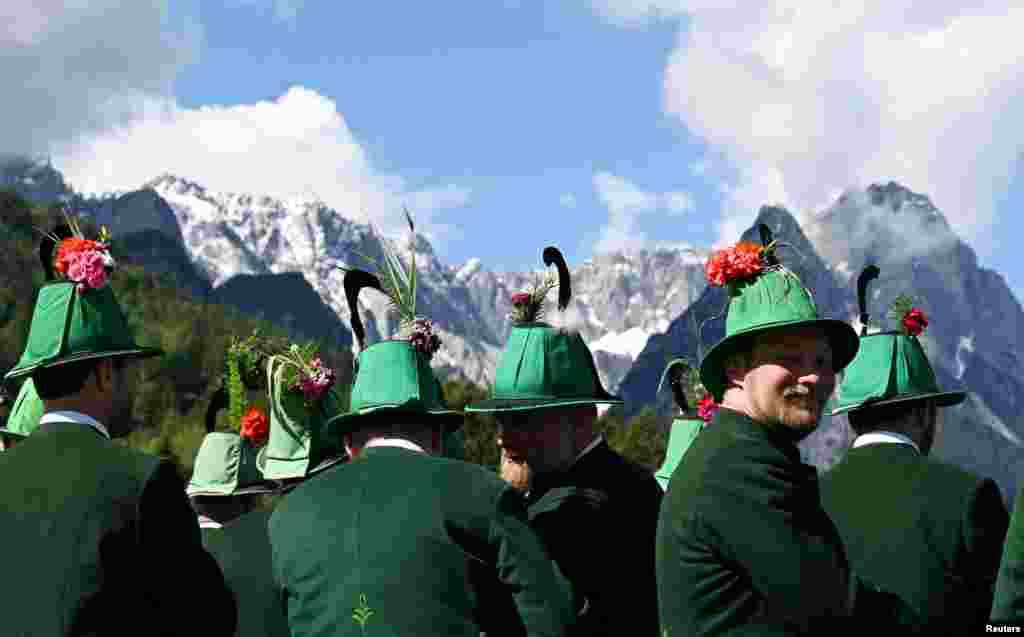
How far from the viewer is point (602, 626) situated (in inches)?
249

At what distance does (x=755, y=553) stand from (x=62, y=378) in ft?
8.25

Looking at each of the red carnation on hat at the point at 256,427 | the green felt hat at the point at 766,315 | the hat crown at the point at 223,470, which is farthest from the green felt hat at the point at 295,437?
the green felt hat at the point at 766,315

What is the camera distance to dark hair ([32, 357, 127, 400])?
5625 millimetres

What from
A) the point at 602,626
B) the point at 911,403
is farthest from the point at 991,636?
the point at 911,403

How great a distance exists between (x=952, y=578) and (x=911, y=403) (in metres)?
1.01

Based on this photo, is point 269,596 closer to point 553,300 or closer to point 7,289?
point 553,300

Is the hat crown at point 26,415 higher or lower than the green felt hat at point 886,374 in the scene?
lower

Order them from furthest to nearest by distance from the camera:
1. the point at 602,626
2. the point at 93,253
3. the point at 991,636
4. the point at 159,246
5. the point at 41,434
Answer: the point at 159,246
the point at 602,626
the point at 93,253
the point at 41,434
the point at 991,636

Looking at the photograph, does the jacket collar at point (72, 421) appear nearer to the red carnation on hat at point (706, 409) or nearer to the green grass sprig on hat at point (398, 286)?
the green grass sprig on hat at point (398, 286)

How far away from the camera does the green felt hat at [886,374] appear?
7.38 metres

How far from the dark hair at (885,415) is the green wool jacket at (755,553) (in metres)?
2.08

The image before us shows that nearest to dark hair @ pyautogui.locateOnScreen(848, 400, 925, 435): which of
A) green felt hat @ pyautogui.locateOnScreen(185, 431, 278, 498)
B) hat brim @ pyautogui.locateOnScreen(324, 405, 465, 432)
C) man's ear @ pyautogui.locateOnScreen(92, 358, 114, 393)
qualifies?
hat brim @ pyautogui.locateOnScreen(324, 405, 465, 432)

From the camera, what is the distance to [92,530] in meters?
5.31

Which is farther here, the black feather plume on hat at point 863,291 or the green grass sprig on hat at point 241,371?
the green grass sprig on hat at point 241,371
